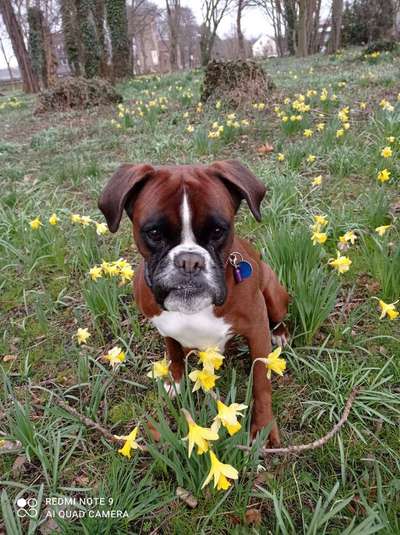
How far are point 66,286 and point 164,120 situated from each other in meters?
5.58

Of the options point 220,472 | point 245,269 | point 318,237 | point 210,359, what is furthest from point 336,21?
point 220,472

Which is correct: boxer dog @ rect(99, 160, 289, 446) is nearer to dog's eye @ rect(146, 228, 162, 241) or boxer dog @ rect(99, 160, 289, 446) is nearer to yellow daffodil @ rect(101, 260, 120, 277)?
dog's eye @ rect(146, 228, 162, 241)

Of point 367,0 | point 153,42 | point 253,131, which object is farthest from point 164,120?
point 153,42

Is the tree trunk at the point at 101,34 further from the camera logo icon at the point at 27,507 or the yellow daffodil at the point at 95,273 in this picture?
the camera logo icon at the point at 27,507

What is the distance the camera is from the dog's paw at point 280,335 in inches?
96.3

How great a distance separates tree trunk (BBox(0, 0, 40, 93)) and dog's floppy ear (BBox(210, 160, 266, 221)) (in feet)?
73.8

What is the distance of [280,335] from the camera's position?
2.46 m

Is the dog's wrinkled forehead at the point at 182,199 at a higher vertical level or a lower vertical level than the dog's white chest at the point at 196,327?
higher

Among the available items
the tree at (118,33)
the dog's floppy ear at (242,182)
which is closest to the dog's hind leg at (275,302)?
the dog's floppy ear at (242,182)

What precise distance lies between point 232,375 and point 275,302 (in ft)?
2.01

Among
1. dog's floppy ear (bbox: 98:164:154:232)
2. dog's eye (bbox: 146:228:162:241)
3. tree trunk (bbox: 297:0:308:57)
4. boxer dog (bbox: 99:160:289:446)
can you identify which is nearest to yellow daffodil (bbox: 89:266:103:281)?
boxer dog (bbox: 99:160:289:446)

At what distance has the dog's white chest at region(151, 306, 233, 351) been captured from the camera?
1899 millimetres

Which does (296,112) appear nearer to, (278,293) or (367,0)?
(278,293)

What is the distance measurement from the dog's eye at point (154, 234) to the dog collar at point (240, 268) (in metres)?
0.36
